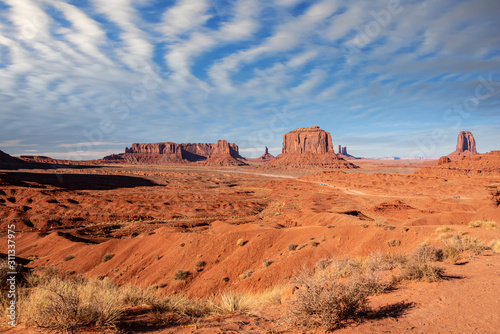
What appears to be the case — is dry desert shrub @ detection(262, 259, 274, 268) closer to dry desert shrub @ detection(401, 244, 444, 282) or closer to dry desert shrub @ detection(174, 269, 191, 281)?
dry desert shrub @ detection(174, 269, 191, 281)

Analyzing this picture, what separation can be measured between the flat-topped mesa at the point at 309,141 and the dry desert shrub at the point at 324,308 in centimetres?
18223

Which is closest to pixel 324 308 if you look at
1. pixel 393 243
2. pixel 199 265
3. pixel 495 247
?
pixel 495 247

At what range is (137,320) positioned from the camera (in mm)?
4836

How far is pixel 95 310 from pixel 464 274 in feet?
28.2

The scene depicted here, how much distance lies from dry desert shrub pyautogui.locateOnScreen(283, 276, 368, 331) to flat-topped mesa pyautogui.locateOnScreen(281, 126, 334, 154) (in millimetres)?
182226

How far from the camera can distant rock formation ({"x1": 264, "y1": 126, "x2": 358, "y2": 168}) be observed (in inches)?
6403

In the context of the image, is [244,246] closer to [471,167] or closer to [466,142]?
[471,167]

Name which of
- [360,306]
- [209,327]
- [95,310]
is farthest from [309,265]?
[95,310]

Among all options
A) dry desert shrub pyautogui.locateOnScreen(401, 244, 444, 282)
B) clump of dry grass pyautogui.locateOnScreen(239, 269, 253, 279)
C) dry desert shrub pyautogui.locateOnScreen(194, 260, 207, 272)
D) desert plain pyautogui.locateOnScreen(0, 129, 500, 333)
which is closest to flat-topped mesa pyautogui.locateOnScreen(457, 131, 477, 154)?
desert plain pyautogui.locateOnScreen(0, 129, 500, 333)

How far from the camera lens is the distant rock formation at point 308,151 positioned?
534ft

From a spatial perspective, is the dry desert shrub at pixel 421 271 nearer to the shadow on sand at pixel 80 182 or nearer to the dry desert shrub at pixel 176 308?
the dry desert shrub at pixel 176 308

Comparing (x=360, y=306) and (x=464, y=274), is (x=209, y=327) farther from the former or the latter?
(x=464, y=274)

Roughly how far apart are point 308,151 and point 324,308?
184m

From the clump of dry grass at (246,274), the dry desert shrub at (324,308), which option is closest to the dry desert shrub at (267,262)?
the clump of dry grass at (246,274)
